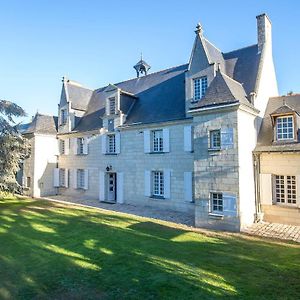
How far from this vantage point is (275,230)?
40.4ft

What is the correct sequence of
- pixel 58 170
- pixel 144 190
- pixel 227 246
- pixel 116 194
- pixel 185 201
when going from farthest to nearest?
pixel 58 170, pixel 116 194, pixel 144 190, pixel 185 201, pixel 227 246

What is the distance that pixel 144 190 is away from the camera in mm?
17953

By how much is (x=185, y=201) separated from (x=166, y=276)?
8858 mm

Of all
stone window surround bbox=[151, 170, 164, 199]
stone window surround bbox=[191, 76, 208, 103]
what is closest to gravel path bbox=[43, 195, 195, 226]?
stone window surround bbox=[151, 170, 164, 199]

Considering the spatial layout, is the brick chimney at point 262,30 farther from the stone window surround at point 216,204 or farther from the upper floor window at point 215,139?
the stone window surround at point 216,204

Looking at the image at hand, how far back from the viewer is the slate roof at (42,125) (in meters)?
23.9

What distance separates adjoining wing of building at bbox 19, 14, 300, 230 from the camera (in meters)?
12.7

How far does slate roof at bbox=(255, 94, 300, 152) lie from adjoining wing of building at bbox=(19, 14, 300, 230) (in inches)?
2.1

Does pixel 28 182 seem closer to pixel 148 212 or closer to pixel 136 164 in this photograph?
pixel 136 164

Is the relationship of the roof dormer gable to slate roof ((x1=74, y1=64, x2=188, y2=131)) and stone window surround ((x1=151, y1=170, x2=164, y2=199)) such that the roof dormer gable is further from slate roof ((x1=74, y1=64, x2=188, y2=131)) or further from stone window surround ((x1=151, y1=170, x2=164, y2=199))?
stone window surround ((x1=151, y1=170, x2=164, y2=199))

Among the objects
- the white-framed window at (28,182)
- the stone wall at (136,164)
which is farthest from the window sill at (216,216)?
the white-framed window at (28,182)

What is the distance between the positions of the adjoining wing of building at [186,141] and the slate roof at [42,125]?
0.10 metres

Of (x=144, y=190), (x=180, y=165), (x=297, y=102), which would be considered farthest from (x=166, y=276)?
(x=297, y=102)

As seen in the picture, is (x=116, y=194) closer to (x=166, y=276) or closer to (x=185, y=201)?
(x=185, y=201)
